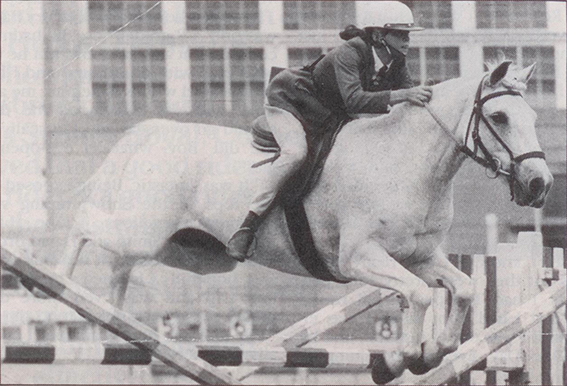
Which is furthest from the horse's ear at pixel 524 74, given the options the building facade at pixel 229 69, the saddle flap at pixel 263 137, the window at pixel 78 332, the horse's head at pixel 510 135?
the window at pixel 78 332

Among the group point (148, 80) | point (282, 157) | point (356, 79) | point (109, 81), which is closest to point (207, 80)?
point (148, 80)

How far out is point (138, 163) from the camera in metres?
3.65

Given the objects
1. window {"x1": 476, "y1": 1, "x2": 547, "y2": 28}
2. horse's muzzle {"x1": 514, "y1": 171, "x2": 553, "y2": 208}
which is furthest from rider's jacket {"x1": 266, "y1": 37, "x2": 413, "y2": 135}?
window {"x1": 476, "y1": 1, "x2": 547, "y2": 28}

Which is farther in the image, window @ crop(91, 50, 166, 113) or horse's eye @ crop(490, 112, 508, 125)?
window @ crop(91, 50, 166, 113)

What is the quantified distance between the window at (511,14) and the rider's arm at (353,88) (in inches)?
39.5

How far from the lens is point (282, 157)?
3398mm

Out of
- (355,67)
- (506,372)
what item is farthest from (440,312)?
(355,67)

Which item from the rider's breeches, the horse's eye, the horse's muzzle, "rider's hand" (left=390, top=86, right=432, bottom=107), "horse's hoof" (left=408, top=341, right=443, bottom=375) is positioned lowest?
"horse's hoof" (left=408, top=341, right=443, bottom=375)

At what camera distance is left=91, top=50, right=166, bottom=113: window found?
394 centimetres

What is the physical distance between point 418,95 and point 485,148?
0.24 m

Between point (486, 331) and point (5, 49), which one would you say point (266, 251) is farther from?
point (5, 49)

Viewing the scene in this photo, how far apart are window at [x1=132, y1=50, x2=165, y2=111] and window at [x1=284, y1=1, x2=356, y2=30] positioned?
1.61 ft

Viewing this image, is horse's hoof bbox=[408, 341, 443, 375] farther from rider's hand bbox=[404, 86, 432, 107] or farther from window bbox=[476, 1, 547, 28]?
window bbox=[476, 1, 547, 28]

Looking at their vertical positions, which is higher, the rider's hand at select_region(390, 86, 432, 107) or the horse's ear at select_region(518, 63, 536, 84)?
the horse's ear at select_region(518, 63, 536, 84)
